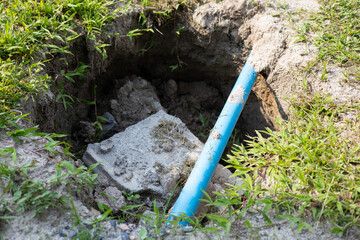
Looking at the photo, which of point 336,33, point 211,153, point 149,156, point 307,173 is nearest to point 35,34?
point 149,156

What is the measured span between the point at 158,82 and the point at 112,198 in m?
1.77

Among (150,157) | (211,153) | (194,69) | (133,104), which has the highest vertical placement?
(194,69)

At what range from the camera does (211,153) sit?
7.32ft

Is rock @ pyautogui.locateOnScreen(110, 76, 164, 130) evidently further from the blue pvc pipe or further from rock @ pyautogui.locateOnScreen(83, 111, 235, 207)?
the blue pvc pipe

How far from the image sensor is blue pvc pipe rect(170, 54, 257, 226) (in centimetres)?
203

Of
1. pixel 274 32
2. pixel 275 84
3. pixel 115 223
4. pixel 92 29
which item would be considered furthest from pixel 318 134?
pixel 92 29

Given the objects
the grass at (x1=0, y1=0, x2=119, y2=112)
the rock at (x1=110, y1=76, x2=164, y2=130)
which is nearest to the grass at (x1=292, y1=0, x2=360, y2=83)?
the rock at (x1=110, y1=76, x2=164, y2=130)

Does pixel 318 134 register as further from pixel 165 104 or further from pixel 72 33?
pixel 72 33

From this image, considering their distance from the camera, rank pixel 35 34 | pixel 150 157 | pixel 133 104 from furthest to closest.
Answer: pixel 133 104 → pixel 150 157 → pixel 35 34

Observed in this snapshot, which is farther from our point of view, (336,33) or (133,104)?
(133,104)

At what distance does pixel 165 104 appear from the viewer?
11.2 ft

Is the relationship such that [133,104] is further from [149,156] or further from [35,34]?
[35,34]

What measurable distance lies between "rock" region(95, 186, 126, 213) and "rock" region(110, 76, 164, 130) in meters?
0.94

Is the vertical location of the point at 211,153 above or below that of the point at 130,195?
above
